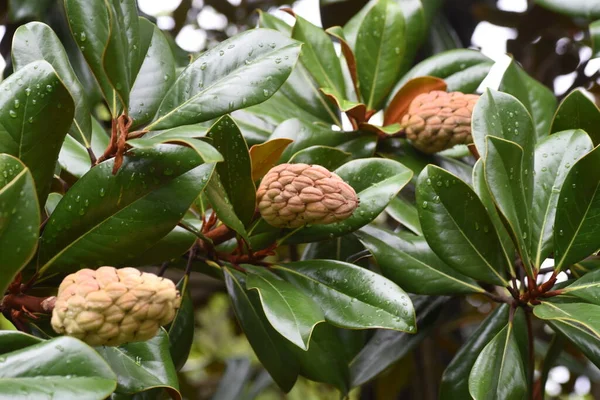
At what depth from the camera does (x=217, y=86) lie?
807 millimetres

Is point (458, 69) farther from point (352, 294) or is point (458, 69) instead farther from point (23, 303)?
point (23, 303)

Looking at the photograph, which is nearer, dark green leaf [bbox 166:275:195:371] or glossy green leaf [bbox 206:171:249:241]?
glossy green leaf [bbox 206:171:249:241]

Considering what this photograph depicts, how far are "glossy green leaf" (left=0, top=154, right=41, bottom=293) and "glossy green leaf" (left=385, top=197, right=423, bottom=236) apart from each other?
0.54 metres

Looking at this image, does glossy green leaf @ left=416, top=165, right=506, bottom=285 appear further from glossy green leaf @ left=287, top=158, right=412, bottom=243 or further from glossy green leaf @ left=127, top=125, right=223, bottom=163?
glossy green leaf @ left=127, top=125, right=223, bottom=163

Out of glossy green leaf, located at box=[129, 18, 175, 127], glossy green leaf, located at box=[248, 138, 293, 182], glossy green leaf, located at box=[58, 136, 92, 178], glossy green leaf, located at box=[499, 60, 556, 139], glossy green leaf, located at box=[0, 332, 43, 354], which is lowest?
glossy green leaf, located at box=[499, 60, 556, 139]

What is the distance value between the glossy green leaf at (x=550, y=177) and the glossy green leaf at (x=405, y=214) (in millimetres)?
155

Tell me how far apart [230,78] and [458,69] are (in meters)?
0.59

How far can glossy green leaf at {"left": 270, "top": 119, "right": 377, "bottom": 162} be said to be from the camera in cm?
108

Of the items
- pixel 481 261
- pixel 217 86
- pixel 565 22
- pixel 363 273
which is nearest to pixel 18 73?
pixel 217 86

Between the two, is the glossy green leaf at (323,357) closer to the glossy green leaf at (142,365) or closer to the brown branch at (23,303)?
the glossy green leaf at (142,365)

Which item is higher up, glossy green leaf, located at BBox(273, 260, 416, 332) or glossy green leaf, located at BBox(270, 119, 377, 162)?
glossy green leaf, located at BBox(270, 119, 377, 162)

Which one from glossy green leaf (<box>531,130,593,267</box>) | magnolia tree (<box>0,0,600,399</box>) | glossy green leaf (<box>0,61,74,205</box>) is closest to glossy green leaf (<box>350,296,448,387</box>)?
magnolia tree (<box>0,0,600,399</box>)

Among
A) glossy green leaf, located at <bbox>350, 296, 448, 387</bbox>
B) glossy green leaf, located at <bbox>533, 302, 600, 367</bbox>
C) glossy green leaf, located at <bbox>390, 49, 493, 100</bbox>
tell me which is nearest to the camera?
glossy green leaf, located at <bbox>533, 302, 600, 367</bbox>

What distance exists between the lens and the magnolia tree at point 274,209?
67 centimetres
